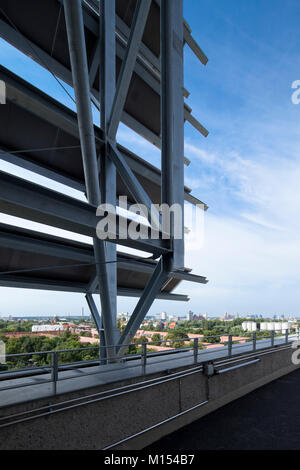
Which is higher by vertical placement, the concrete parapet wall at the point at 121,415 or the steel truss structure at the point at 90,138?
the steel truss structure at the point at 90,138

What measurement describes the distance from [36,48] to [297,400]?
13778mm

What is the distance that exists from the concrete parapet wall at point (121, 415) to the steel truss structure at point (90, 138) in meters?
1.12

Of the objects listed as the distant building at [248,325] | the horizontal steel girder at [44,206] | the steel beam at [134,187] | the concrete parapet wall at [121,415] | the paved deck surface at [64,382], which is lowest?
the distant building at [248,325]

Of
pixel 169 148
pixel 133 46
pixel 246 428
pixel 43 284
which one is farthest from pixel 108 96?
A: pixel 246 428

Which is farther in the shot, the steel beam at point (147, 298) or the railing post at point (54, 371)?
the steel beam at point (147, 298)

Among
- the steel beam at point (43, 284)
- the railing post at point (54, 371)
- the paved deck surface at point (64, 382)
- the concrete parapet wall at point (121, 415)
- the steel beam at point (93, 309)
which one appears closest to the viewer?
the concrete parapet wall at point (121, 415)

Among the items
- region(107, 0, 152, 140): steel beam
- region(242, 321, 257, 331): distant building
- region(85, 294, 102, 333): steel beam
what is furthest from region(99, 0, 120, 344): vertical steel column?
region(242, 321, 257, 331): distant building

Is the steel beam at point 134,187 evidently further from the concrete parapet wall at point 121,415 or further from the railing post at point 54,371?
the railing post at point 54,371

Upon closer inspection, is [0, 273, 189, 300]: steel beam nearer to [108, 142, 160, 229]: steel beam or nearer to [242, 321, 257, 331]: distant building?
[108, 142, 160, 229]: steel beam

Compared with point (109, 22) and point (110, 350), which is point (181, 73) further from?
point (110, 350)

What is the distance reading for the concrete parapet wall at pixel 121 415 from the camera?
4.03 meters

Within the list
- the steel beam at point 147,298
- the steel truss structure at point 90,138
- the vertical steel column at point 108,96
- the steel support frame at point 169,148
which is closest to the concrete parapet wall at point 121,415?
the steel truss structure at point 90,138

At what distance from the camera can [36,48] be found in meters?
10.2

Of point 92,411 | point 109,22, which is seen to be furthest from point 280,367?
point 109,22
